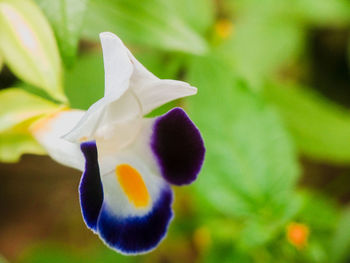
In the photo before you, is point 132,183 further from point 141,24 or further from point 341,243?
point 341,243

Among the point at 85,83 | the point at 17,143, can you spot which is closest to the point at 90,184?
the point at 17,143

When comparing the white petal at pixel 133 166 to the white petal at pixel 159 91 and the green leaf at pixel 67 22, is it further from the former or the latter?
→ the green leaf at pixel 67 22

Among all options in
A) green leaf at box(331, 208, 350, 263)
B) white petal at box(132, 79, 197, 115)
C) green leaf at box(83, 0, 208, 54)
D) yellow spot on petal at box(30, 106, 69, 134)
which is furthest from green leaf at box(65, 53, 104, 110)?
green leaf at box(331, 208, 350, 263)

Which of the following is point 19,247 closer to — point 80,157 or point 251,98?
point 251,98

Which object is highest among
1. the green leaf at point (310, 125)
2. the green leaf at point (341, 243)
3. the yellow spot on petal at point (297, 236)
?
the yellow spot on petal at point (297, 236)

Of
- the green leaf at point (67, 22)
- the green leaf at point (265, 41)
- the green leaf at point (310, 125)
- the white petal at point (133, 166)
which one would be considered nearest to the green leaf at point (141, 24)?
the green leaf at point (67, 22)

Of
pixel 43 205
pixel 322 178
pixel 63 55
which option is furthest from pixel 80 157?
pixel 322 178

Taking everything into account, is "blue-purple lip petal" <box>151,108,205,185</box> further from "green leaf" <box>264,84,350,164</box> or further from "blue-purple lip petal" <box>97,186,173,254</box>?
"green leaf" <box>264,84,350,164</box>
